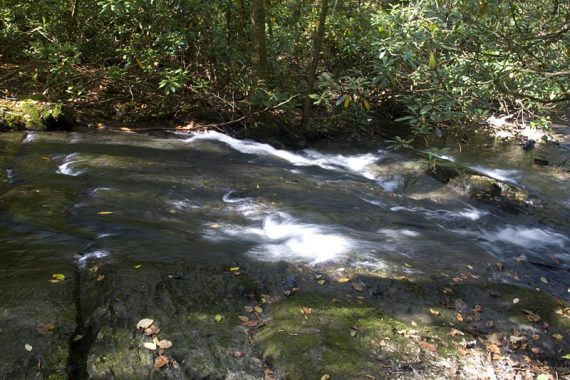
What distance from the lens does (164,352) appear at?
322 centimetres

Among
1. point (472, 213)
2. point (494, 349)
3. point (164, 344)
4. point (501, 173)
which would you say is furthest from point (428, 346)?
point (501, 173)

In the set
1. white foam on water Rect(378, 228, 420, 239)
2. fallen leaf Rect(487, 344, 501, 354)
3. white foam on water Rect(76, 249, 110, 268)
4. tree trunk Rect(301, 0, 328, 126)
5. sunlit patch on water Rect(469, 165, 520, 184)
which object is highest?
tree trunk Rect(301, 0, 328, 126)

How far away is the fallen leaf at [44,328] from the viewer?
3185mm

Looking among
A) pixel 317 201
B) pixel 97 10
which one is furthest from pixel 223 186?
pixel 97 10

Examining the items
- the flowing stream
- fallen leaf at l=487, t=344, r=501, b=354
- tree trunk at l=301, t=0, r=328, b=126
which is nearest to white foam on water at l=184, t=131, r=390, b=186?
the flowing stream

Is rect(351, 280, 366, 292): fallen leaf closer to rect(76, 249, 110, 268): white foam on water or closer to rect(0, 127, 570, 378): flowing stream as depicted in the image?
rect(0, 127, 570, 378): flowing stream

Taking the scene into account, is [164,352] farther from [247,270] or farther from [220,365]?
[247,270]

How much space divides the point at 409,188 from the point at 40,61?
25.1 feet

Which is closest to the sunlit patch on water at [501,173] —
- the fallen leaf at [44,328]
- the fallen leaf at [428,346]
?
the fallen leaf at [428,346]

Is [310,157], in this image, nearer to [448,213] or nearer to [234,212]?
[448,213]

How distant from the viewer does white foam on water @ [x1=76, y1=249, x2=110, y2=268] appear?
411cm

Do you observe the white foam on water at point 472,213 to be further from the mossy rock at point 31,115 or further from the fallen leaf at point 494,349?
the mossy rock at point 31,115

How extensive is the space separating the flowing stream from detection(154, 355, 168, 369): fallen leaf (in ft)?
3.19

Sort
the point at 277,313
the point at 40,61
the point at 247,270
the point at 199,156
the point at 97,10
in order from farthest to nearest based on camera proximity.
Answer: the point at 97,10
the point at 40,61
the point at 199,156
the point at 247,270
the point at 277,313
